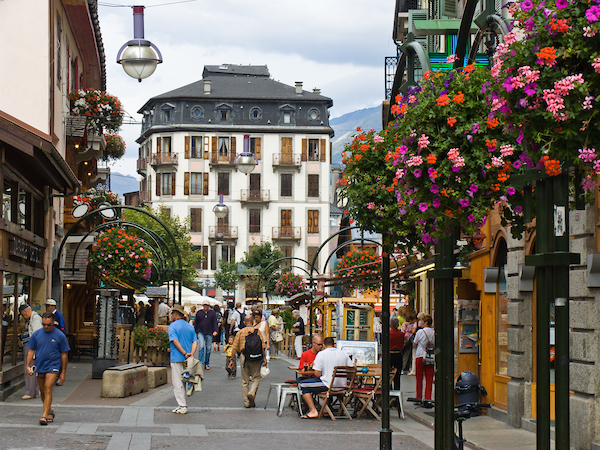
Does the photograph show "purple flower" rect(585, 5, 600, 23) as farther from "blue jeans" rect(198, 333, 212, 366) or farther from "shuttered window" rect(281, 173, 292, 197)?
"shuttered window" rect(281, 173, 292, 197)

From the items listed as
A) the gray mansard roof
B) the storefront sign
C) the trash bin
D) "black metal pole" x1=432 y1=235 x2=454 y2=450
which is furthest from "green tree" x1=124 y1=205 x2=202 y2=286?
"black metal pole" x1=432 y1=235 x2=454 y2=450

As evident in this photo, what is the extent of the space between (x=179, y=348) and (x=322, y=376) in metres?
2.42

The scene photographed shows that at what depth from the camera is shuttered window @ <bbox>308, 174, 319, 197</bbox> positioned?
80.6 meters

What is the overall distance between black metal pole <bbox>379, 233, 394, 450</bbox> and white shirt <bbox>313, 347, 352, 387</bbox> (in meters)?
3.99

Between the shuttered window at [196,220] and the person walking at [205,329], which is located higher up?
the shuttered window at [196,220]

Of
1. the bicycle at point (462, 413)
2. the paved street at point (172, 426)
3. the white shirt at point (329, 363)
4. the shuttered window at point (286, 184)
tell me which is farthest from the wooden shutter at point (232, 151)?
the bicycle at point (462, 413)

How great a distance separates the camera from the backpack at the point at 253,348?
16.8 m

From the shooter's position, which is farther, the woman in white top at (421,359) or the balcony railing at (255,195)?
the balcony railing at (255,195)

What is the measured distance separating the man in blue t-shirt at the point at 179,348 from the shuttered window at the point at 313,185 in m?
64.6

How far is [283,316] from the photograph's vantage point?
39.5 metres

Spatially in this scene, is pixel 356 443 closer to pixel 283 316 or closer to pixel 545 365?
pixel 545 365

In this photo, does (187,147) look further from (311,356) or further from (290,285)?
(311,356)

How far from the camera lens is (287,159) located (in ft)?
263

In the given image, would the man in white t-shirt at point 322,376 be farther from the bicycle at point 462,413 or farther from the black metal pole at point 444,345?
the black metal pole at point 444,345
